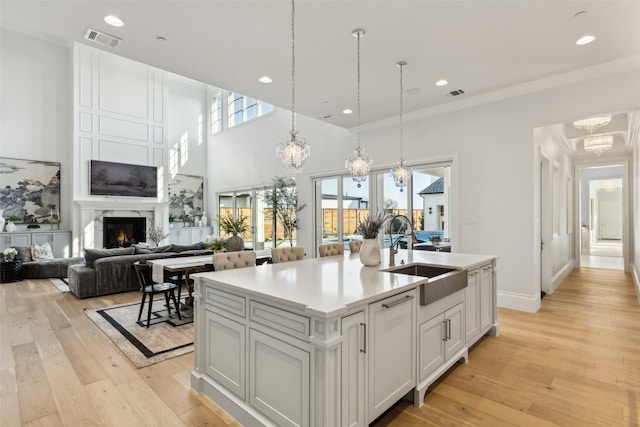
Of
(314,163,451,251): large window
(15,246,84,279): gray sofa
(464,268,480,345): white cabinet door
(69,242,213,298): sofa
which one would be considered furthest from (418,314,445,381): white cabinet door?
(15,246,84,279): gray sofa

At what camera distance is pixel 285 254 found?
12.6 ft

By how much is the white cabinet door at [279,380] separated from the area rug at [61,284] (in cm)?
574

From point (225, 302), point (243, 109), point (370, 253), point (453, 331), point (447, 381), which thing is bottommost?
point (447, 381)

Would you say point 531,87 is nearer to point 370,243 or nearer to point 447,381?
point 370,243

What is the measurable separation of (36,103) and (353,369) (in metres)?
10.8

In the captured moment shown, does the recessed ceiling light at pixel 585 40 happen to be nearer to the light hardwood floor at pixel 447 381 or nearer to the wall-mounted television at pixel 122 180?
the light hardwood floor at pixel 447 381

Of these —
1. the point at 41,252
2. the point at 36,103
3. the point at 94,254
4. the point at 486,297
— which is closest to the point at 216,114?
the point at 36,103

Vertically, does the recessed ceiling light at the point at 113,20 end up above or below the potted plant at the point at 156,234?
above

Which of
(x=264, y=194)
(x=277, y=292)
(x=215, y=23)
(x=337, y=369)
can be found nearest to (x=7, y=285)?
(x=264, y=194)

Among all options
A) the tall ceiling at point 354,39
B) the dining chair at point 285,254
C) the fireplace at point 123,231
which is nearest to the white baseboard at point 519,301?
the tall ceiling at point 354,39

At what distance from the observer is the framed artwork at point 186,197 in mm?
10812

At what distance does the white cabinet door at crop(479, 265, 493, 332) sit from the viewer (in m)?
3.35

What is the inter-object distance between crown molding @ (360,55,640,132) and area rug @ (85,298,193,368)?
4.87 meters

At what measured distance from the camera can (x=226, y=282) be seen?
87.2 inches
